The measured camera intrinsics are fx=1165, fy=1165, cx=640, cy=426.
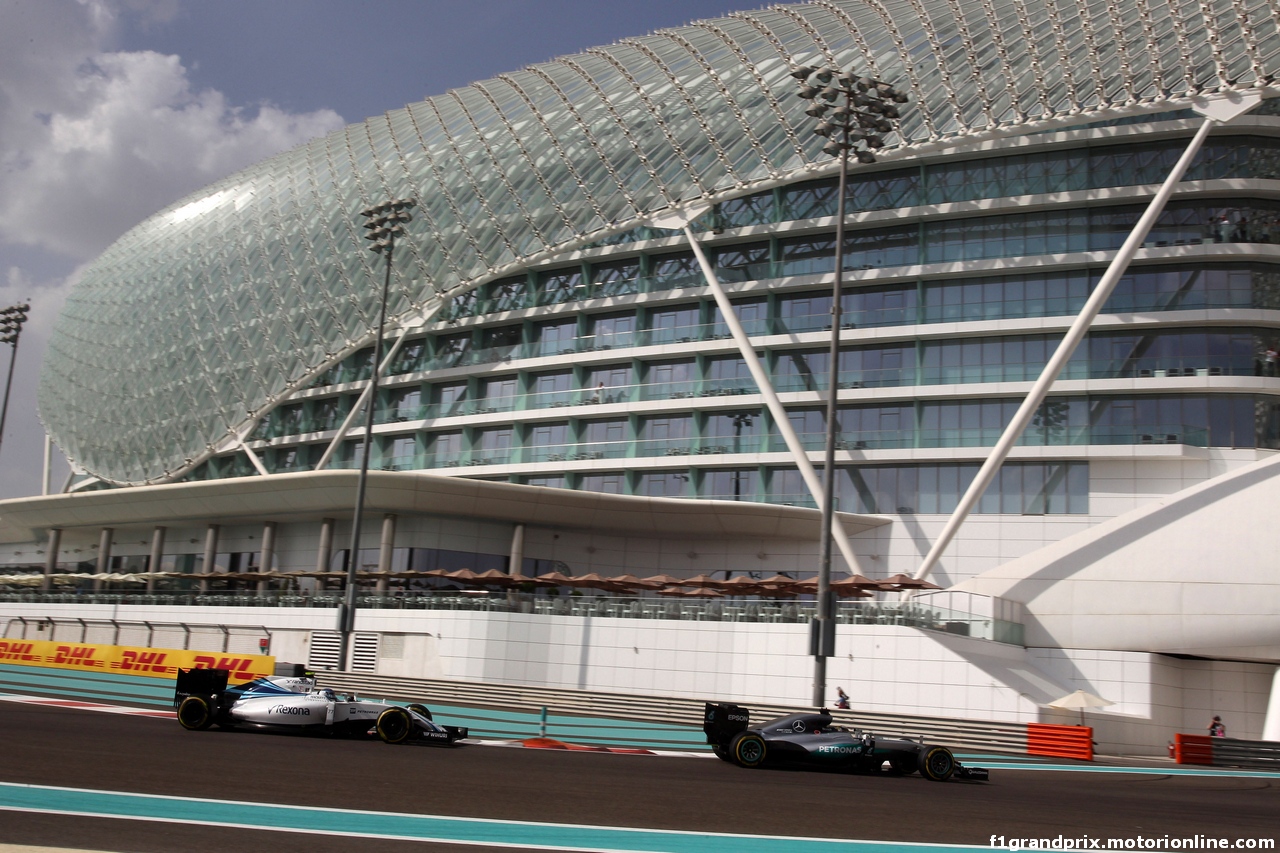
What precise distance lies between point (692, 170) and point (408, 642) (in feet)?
79.3

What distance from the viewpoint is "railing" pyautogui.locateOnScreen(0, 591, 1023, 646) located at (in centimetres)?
3728

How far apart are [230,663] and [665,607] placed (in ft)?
48.1

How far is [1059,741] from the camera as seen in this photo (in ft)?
91.5

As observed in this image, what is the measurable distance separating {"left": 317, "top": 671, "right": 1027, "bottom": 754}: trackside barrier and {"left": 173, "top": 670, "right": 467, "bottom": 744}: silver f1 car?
Result: 21.7ft

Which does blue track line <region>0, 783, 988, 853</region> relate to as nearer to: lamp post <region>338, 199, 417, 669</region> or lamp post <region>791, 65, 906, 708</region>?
lamp post <region>791, 65, 906, 708</region>

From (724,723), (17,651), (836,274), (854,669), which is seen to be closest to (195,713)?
(724,723)

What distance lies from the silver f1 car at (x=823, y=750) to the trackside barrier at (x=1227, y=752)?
12781mm

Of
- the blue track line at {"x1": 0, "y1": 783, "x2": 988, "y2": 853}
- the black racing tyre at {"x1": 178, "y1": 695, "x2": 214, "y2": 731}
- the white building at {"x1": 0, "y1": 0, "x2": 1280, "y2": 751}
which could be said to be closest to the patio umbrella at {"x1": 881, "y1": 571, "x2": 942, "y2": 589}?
the white building at {"x1": 0, "y1": 0, "x2": 1280, "y2": 751}

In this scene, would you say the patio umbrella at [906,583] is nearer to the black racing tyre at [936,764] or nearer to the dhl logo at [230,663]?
the black racing tyre at [936,764]

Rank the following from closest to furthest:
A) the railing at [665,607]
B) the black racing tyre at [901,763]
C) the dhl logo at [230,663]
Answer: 1. the black racing tyre at [901,763]
2. the dhl logo at [230,663]
3. the railing at [665,607]

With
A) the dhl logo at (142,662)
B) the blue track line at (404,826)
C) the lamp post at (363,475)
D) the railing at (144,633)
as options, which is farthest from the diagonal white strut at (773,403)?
the blue track line at (404,826)

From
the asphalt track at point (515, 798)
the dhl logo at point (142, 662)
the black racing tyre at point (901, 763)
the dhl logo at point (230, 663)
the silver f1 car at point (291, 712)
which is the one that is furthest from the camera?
the dhl logo at point (142, 662)

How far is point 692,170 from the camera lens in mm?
52656

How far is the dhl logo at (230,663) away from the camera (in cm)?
3609
